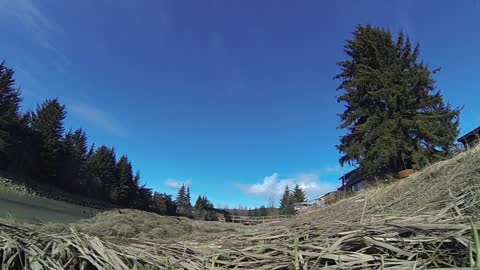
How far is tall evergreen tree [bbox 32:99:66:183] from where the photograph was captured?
5497 cm

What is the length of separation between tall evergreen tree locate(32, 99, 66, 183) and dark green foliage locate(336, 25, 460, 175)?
45.8 meters

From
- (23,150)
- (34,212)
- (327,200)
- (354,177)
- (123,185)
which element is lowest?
(34,212)

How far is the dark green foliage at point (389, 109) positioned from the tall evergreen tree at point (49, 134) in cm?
4581

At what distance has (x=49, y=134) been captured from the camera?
5781cm

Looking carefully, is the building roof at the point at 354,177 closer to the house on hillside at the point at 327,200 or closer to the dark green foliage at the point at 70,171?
the house on hillside at the point at 327,200

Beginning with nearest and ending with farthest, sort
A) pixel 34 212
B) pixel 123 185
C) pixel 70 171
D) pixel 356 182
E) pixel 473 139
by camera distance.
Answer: pixel 473 139, pixel 34 212, pixel 356 182, pixel 70 171, pixel 123 185

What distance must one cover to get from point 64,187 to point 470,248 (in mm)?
63684

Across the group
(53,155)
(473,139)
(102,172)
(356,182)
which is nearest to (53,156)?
(53,155)

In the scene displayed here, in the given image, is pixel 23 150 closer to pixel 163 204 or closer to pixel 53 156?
pixel 53 156

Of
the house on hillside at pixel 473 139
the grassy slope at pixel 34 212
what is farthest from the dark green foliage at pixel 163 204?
the house on hillside at pixel 473 139

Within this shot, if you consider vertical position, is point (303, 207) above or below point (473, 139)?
above

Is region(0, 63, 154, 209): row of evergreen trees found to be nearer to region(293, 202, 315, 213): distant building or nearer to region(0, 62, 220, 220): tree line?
region(0, 62, 220, 220): tree line

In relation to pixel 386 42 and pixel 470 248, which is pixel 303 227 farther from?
pixel 386 42

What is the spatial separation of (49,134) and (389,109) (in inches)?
2020
